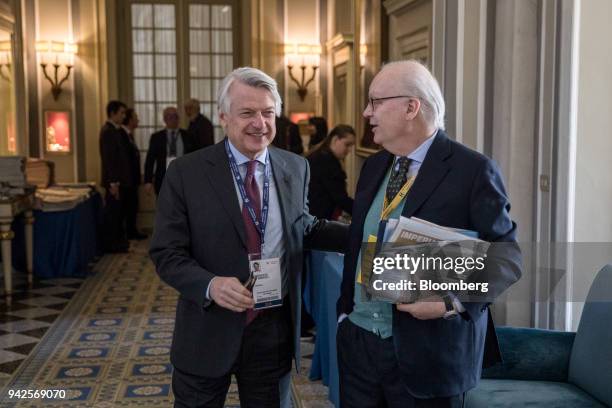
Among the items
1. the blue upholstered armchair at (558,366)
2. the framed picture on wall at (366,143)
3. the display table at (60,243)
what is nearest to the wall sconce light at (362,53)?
the framed picture on wall at (366,143)

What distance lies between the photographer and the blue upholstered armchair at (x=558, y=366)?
9.64 ft

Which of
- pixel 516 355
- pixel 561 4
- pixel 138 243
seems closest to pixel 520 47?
pixel 561 4

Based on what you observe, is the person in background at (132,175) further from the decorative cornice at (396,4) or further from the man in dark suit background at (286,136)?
the decorative cornice at (396,4)

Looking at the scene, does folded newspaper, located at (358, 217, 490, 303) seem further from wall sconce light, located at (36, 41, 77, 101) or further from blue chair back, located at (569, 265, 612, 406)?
wall sconce light, located at (36, 41, 77, 101)

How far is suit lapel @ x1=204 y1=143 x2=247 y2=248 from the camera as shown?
2336mm

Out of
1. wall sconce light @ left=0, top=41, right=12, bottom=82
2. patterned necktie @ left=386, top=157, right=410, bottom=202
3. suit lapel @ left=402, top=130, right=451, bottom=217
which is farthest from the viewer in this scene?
wall sconce light @ left=0, top=41, right=12, bottom=82

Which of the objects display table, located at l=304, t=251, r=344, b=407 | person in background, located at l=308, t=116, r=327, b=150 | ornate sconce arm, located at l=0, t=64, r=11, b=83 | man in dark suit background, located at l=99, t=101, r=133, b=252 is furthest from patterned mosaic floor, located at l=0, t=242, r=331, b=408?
ornate sconce arm, located at l=0, t=64, r=11, b=83

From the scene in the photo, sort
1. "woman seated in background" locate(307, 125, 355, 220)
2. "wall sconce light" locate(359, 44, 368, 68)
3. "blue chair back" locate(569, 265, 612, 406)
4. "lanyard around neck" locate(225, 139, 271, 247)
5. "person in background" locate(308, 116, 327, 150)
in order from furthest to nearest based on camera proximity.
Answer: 1. "wall sconce light" locate(359, 44, 368, 68)
2. "person in background" locate(308, 116, 327, 150)
3. "woman seated in background" locate(307, 125, 355, 220)
4. "blue chair back" locate(569, 265, 612, 406)
5. "lanyard around neck" locate(225, 139, 271, 247)

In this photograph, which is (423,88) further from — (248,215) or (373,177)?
(248,215)

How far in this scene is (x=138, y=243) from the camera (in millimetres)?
10398

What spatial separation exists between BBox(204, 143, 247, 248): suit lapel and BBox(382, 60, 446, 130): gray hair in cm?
63

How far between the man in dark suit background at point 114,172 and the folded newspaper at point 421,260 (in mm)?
7794

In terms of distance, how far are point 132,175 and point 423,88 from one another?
26.1ft

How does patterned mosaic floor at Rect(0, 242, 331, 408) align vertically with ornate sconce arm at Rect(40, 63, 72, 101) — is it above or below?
below
